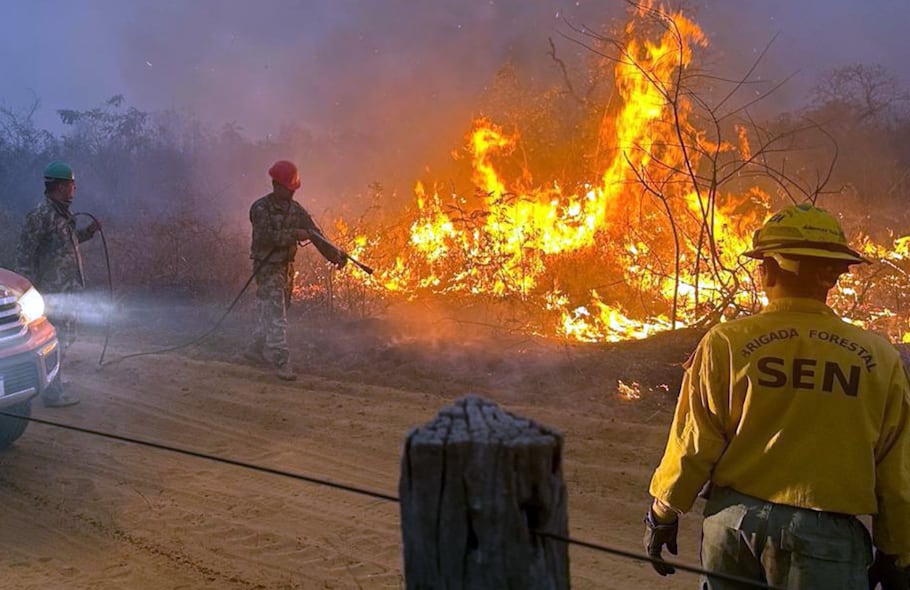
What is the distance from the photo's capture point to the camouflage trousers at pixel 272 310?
9047 millimetres

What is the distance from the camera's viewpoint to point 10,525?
4953 millimetres

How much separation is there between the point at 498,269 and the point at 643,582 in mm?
7168

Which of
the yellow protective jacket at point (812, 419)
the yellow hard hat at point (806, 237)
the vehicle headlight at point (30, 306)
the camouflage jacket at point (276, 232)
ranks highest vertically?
the camouflage jacket at point (276, 232)

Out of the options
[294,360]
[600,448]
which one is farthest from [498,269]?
[600,448]

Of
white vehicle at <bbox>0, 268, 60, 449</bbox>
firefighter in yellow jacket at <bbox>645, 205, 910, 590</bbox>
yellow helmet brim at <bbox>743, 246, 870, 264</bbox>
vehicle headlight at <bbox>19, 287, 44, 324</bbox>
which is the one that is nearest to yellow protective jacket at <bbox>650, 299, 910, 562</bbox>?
firefighter in yellow jacket at <bbox>645, 205, 910, 590</bbox>

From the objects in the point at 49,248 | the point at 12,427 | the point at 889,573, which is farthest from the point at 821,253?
the point at 49,248

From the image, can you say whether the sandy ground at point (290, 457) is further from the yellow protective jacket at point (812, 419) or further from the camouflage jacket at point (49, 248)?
the yellow protective jacket at point (812, 419)

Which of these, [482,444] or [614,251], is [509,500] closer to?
[482,444]

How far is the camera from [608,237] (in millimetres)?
11578

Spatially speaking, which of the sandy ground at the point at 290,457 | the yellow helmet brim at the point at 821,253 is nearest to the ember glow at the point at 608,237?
the sandy ground at the point at 290,457

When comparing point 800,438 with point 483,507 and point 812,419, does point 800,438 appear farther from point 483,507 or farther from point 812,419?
point 483,507

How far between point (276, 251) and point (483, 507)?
25.8 feet

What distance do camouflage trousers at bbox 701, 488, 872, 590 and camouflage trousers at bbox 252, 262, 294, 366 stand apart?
7.03m

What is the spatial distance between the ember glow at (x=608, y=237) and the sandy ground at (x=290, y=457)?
1.59 m
